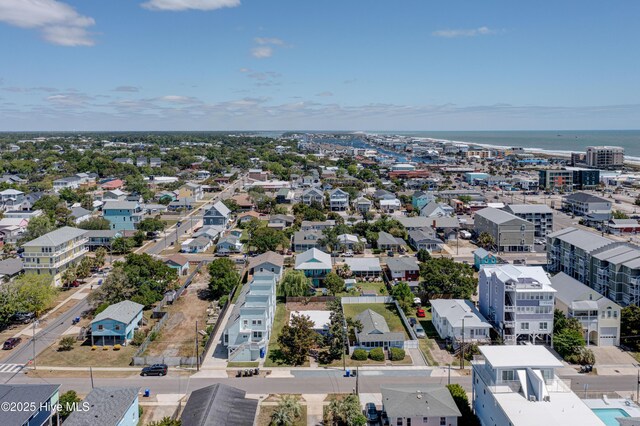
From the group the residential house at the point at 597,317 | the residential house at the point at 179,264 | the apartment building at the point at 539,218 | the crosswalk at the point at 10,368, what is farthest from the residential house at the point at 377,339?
the apartment building at the point at 539,218

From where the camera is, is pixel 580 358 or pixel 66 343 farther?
pixel 66 343

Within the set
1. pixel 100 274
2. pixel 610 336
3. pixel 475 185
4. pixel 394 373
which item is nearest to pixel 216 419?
pixel 394 373

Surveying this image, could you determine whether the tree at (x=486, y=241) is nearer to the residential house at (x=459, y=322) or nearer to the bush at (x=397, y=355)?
the residential house at (x=459, y=322)

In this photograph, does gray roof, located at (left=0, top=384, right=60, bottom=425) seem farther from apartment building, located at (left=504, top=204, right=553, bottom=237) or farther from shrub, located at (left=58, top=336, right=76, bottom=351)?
apartment building, located at (left=504, top=204, right=553, bottom=237)

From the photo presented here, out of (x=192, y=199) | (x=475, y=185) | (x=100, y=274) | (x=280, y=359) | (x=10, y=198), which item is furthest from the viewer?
(x=475, y=185)

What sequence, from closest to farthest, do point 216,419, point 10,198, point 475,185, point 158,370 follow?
point 216,419
point 158,370
point 10,198
point 475,185

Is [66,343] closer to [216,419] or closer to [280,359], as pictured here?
[280,359]
